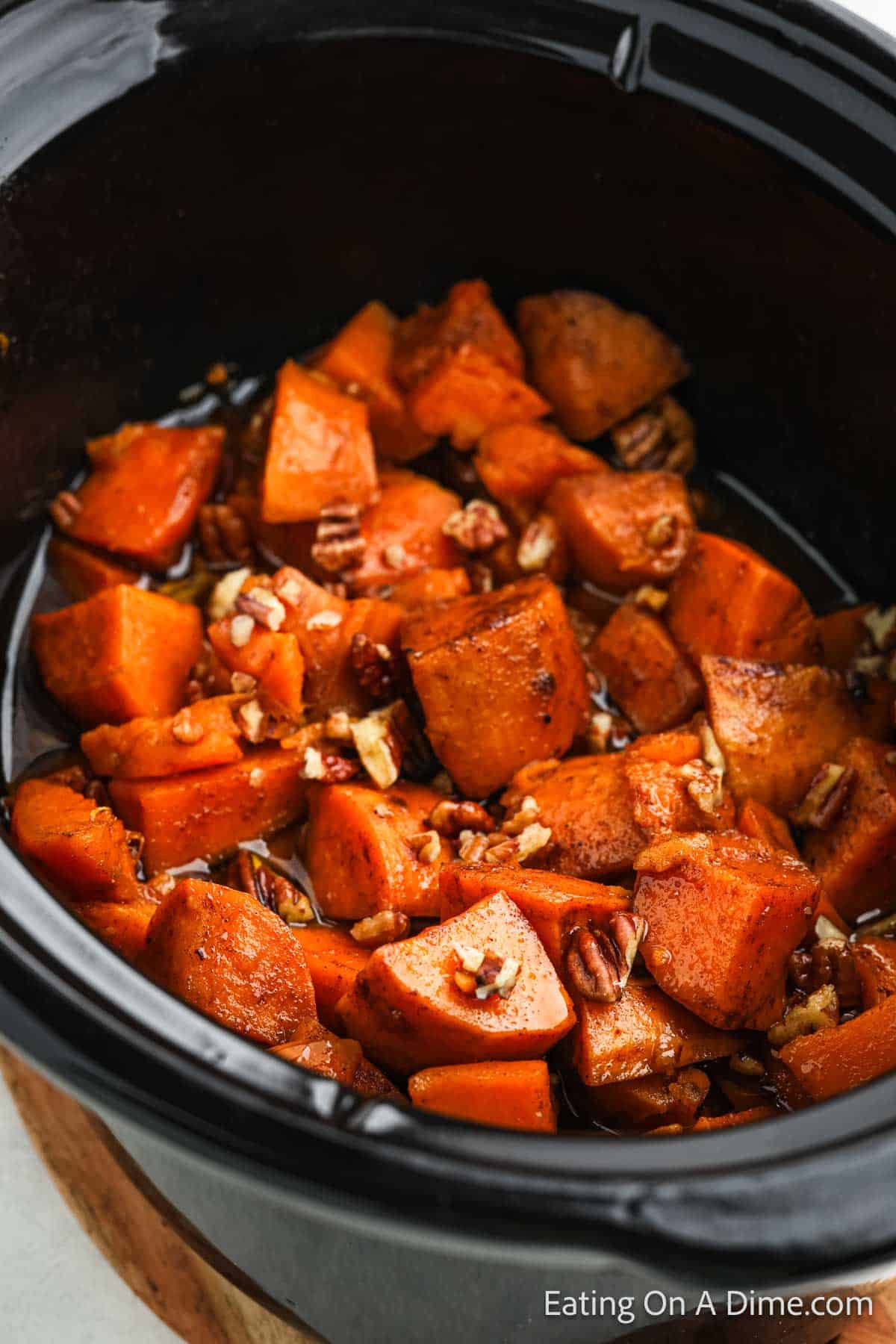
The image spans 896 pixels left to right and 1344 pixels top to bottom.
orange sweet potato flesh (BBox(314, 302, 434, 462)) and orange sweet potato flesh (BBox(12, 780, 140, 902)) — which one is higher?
orange sweet potato flesh (BBox(314, 302, 434, 462))

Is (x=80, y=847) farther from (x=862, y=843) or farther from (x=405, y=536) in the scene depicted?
(x=862, y=843)

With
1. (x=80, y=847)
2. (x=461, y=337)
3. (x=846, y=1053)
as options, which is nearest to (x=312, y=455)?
(x=461, y=337)

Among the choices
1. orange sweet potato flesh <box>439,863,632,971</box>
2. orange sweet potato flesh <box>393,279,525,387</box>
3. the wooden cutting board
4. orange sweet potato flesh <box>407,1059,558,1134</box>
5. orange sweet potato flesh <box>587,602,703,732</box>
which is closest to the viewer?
orange sweet potato flesh <box>407,1059,558,1134</box>

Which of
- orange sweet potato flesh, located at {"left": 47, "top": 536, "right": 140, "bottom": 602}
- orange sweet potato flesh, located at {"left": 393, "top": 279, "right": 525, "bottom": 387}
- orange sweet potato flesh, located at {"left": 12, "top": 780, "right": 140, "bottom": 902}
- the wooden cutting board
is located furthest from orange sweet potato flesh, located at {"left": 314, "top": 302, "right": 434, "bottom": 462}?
the wooden cutting board

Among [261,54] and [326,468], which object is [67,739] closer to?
[326,468]

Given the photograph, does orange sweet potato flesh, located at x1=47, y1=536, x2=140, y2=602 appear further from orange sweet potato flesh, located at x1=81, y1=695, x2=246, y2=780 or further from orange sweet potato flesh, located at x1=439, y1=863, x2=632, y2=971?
orange sweet potato flesh, located at x1=439, y1=863, x2=632, y2=971
